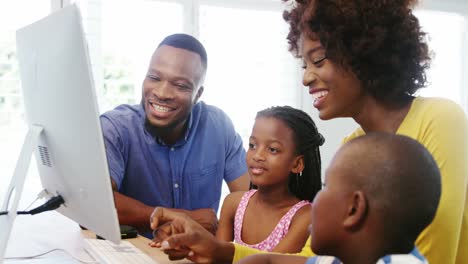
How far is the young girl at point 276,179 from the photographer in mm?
1685

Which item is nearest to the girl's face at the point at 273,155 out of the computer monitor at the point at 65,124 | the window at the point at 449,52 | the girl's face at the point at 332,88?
the girl's face at the point at 332,88

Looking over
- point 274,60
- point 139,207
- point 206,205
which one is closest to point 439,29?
point 274,60

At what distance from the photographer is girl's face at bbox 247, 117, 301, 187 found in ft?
5.56

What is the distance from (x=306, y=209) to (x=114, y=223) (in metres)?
0.80

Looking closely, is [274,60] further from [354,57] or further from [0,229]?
[0,229]

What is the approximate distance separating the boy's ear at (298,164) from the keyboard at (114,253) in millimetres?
561

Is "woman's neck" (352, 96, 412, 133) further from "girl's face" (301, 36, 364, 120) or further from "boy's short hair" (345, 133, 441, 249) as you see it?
"boy's short hair" (345, 133, 441, 249)

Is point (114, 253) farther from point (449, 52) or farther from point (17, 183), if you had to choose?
point (449, 52)

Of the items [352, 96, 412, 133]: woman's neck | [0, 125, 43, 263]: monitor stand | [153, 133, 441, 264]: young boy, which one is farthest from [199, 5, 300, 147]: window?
[153, 133, 441, 264]: young boy

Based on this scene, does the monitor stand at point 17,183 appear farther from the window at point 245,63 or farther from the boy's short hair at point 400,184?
the window at point 245,63

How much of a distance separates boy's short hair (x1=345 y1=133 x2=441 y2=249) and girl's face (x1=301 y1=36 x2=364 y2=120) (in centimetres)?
35

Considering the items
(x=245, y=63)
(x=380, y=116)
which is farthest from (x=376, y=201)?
(x=245, y=63)

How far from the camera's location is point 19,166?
114 centimetres

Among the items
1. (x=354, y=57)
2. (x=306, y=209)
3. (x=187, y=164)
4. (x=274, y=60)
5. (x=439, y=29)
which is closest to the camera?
(x=354, y=57)
